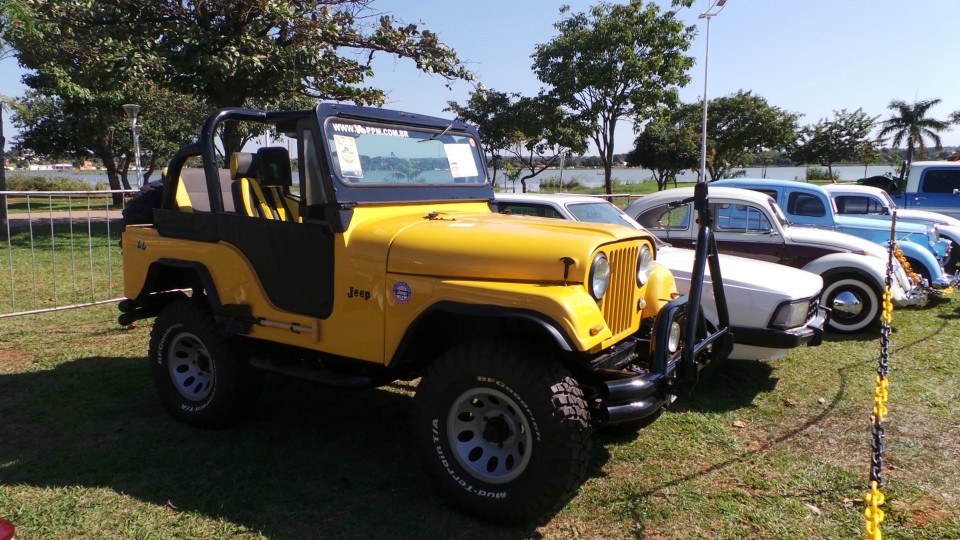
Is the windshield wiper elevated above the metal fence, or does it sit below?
above

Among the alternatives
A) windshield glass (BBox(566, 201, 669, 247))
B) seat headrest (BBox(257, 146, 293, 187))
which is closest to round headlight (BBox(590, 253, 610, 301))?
seat headrest (BBox(257, 146, 293, 187))

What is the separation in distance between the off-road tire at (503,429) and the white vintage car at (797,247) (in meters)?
5.09

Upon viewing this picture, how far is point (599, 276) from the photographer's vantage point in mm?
3102

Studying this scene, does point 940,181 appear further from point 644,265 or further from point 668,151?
point 668,151

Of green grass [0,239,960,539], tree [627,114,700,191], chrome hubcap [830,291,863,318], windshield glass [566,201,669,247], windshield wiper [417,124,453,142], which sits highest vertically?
tree [627,114,700,191]

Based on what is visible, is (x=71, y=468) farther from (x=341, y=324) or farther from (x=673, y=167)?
(x=673, y=167)

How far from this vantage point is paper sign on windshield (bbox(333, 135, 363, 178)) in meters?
3.68

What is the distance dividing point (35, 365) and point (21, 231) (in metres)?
14.9

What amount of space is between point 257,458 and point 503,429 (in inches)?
66.9

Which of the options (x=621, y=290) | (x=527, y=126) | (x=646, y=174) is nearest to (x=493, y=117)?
(x=527, y=126)

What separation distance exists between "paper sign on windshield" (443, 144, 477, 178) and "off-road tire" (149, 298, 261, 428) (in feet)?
6.23

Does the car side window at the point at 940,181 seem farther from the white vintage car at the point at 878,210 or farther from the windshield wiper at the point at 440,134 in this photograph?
the windshield wiper at the point at 440,134

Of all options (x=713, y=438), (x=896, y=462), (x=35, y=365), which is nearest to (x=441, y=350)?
(x=713, y=438)

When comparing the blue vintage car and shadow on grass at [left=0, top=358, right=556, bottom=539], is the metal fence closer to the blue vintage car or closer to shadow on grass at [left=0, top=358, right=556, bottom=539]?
shadow on grass at [left=0, top=358, right=556, bottom=539]
